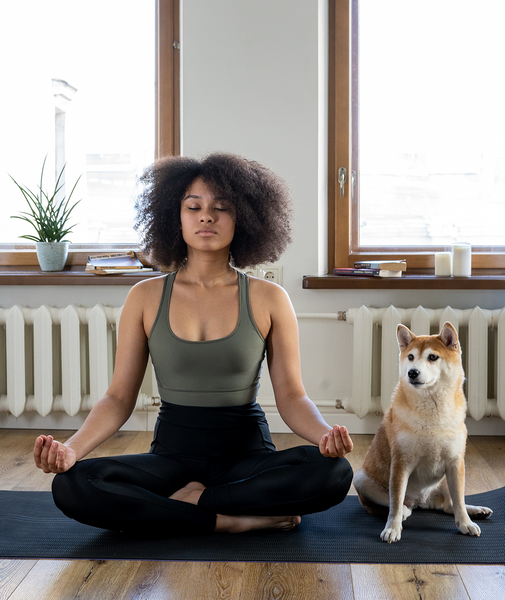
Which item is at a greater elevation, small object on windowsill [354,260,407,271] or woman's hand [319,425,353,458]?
small object on windowsill [354,260,407,271]

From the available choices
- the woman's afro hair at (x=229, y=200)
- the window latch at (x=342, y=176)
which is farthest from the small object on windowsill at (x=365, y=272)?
the woman's afro hair at (x=229, y=200)

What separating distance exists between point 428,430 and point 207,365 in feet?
1.97

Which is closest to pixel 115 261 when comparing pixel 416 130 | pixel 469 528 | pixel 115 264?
pixel 115 264

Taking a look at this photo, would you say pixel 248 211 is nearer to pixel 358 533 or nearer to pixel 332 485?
pixel 332 485

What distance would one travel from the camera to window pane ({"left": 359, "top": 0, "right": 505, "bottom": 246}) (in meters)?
2.67

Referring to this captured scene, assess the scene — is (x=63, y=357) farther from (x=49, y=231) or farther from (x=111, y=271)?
(x=49, y=231)

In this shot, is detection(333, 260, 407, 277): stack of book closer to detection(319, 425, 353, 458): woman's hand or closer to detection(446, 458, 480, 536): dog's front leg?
detection(446, 458, 480, 536): dog's front leg


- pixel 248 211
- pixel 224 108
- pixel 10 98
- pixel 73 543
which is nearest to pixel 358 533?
pixel 73 543

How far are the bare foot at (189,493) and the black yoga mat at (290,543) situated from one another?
0.31ft

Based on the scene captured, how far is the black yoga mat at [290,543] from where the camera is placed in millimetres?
1380

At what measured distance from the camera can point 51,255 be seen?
8.86 feet

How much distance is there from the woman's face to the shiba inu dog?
1.88ft

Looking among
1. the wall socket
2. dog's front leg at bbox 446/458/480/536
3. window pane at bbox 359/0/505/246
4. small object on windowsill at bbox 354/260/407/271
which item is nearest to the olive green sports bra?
dog's front leg at bbox 446/458/480/536

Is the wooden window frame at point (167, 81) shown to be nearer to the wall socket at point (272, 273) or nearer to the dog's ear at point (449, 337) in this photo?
the wall socket at point (272, 273)
